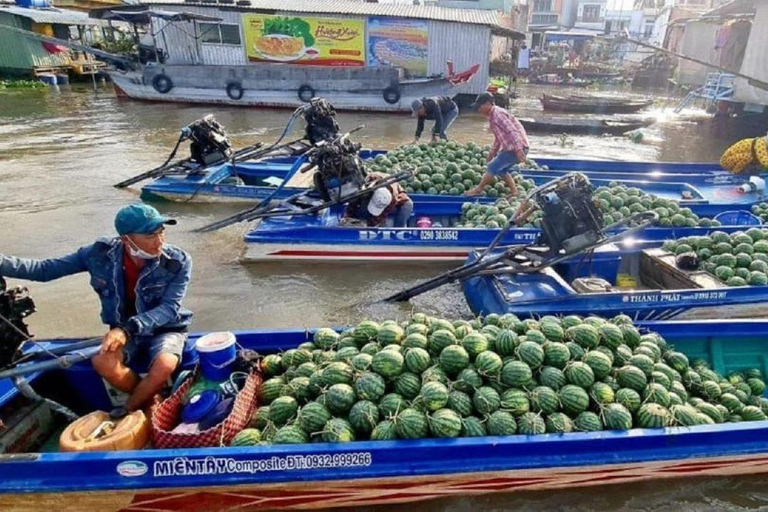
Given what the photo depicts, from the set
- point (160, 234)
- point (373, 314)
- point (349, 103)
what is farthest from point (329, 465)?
point (349, 103)

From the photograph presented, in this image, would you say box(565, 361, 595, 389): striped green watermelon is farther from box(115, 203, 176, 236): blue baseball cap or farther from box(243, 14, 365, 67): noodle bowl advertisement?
box(243, 14, 365, 67): noodle bowl advertisement

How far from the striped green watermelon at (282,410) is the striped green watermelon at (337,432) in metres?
0.35

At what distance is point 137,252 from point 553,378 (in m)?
3.27

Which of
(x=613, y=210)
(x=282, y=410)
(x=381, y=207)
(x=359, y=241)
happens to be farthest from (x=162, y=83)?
(x=282, y=410)

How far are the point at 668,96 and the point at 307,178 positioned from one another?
32.1 m

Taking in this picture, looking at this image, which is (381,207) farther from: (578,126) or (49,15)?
(49,15)

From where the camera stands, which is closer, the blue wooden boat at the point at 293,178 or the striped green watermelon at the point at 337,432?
the striped green watermelon at the point at 337,432

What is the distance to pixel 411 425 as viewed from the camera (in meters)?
3.59

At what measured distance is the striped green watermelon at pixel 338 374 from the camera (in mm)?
3850

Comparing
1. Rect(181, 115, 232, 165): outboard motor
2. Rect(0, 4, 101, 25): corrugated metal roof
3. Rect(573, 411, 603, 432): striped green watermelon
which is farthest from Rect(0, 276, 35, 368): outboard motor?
Rect(0, 4, 101, 25): corrugated metal roof

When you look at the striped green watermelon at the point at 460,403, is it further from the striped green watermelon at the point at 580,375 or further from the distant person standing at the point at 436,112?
the distant person standing at the point at 436,112

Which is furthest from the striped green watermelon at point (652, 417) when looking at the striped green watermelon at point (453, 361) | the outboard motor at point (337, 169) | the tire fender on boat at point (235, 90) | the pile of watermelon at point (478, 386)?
the tire fender on boat at point (235, 90)

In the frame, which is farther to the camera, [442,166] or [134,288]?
[442,166]

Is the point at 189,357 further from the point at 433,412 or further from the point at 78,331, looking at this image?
the point at 78,331
